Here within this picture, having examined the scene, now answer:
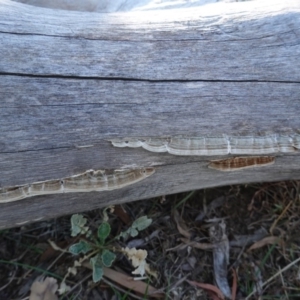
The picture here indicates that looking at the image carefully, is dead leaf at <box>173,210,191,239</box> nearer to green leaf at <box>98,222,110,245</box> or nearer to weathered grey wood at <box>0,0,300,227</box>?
green leaf at <box>98,222,110,245</box>

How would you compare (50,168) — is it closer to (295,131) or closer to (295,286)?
(295,131)

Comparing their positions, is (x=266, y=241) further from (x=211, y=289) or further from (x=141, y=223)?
(x=141, y=223)

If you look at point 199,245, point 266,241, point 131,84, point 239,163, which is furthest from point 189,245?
point 131,84

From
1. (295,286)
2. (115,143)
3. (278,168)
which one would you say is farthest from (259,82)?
(295,286)

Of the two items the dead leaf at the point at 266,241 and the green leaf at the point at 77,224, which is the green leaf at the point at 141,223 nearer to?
the green leaf at the point at 77,224

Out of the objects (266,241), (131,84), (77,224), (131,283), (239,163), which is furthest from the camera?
(266,241)

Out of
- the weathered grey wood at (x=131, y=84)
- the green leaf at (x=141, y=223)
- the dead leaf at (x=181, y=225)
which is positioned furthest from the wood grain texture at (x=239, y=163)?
the dead leaf at (x=181, y=225)

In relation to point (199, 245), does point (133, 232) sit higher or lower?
higher
